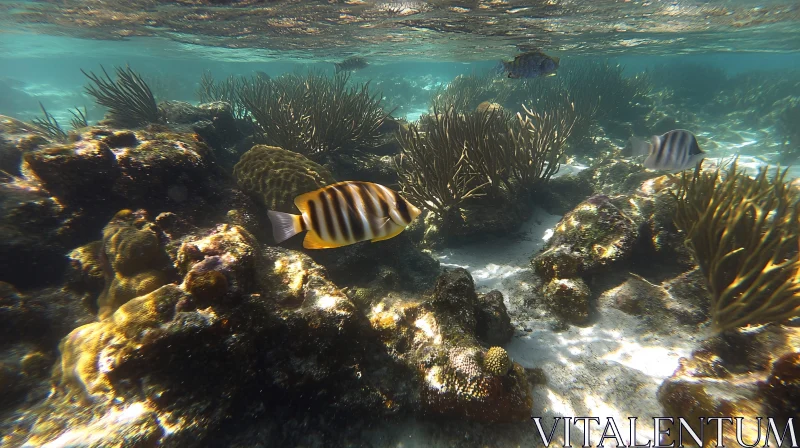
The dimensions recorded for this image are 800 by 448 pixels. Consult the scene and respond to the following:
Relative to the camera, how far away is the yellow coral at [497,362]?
258 cm

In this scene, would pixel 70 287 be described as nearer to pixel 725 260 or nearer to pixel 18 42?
pixel 725 260

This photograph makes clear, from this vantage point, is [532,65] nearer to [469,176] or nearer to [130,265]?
[469,176]

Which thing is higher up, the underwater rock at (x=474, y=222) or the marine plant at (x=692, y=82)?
the underwater rock at (x=474, y=222)

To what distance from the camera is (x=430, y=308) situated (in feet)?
10.9

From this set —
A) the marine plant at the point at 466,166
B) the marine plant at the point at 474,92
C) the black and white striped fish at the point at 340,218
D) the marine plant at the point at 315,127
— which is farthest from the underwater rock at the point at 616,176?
the marine plant at the point at 474,92

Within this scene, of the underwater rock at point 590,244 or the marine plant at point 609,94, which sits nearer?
the underwater rock at point 590,244

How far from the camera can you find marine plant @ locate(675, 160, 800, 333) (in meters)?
2.84

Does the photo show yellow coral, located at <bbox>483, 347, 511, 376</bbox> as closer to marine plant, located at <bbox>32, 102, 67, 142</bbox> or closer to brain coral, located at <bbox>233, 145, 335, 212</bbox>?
brain coral, located at <bbox>233, 145, 335, 212</bbox>

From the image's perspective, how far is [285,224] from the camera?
1.93 meters

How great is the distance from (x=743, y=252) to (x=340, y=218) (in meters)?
4.24

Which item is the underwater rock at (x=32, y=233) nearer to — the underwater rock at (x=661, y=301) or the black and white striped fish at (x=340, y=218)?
the black and white striped fish at (x=340, y=218)

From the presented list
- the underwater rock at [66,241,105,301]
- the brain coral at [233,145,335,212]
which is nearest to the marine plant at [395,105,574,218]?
the brain coral at [233,145,335,212]

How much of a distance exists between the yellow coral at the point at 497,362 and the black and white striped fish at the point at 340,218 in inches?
58.4

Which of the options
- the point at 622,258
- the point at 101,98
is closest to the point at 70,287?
the point at 622,258
